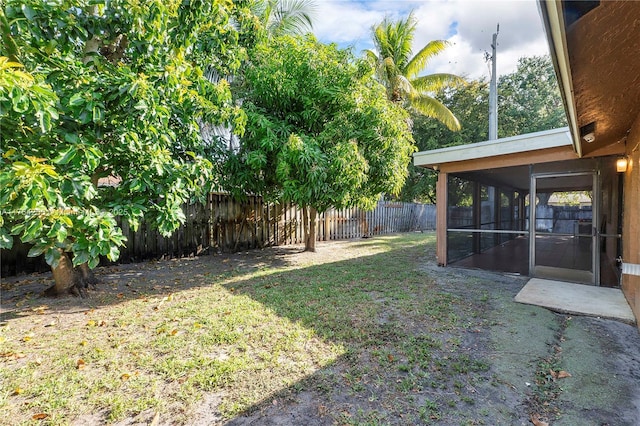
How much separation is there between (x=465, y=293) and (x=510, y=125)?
52.2 ft

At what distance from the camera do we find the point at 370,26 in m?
13.7

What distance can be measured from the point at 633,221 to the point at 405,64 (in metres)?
11.9

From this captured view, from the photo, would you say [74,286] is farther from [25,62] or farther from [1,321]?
[25,62]

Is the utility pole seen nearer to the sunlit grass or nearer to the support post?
the support post

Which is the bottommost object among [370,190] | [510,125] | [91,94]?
[370,190]

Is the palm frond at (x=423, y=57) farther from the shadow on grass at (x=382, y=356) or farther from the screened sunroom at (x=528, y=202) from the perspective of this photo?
the shadow on grass at (x=382, y=356)

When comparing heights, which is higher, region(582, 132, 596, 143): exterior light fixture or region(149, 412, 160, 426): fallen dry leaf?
region(582, 132, 596, 143): exterior light fixture

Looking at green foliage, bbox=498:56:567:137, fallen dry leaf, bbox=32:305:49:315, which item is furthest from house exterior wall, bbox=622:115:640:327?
green foliage, bbox=498:56:567:137

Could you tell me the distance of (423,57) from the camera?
13.2 m

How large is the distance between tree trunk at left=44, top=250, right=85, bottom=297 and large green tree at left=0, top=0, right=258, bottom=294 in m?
0.01

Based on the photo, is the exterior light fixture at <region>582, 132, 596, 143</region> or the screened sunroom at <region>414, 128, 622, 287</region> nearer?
the exterior light fixture at <region>582, 132, 596, 143</region>

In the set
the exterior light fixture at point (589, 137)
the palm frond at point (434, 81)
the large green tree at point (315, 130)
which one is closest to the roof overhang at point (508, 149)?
the exterior light fixture at point (589, 137)

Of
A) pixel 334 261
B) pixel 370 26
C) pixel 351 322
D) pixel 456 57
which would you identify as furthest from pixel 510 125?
pixel 351 322

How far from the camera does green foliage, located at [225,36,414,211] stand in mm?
6129
